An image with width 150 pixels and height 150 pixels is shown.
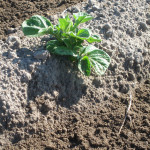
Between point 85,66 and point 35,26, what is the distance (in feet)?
2.40

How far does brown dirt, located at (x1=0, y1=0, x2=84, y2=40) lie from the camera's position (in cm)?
395

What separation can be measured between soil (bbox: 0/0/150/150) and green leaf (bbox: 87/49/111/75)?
23cm

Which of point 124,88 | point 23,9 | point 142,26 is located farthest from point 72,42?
point 23,9

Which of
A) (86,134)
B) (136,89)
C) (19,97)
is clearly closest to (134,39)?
(136,89)

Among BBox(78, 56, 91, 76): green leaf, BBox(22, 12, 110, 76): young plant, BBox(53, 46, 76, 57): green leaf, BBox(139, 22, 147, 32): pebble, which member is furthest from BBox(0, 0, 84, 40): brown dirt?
BBox(78, 56, 91, 76): green leaf

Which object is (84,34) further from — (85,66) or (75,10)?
(75,10)

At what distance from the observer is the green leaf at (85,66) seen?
2.84m

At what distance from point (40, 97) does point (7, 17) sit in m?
1.75

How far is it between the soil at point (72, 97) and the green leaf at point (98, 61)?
234mm

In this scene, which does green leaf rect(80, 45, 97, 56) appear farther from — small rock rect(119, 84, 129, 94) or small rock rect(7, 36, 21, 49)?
small rock rect(7, 36, 21, 49)

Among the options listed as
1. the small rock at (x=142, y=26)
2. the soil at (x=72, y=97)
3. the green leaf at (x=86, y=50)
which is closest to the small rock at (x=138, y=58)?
the soil at (x=72, y=97)

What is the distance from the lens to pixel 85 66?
2854mm

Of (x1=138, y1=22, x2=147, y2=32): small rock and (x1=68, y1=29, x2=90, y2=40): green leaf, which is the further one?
(x1=138, y1=22, x2=147, y2=32): small rock

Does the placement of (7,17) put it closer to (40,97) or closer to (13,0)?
(13,0)
